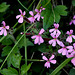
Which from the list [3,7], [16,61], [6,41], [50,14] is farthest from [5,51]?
[50,14]

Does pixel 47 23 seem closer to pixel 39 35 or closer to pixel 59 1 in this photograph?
pixel 39 35

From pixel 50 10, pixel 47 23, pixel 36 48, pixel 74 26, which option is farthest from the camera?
pixel 74 26

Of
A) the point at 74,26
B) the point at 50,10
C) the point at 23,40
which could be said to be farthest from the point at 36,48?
the point at 74,26

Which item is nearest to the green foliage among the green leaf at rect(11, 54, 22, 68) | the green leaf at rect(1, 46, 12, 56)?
the green leaf at rect(11, 54, 22, 68)

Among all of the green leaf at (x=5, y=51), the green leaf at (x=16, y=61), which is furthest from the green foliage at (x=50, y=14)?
the green leaf at (x=5, y=51)

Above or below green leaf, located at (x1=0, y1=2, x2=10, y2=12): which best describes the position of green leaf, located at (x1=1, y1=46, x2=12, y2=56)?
below

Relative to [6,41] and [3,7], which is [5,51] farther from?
[3,7]

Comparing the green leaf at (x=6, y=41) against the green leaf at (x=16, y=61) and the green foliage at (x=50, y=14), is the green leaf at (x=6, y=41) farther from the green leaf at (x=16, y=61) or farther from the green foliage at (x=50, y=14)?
the green foliage at (x=50, y=14)

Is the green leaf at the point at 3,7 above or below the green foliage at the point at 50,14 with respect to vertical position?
above

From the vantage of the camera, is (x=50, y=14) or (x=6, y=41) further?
(x=6, y=41)

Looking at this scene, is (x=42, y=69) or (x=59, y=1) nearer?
(x=42, y=69)

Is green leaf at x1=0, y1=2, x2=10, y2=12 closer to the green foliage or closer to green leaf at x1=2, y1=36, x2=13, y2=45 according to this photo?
green leaf at x1=2, y1=36, x2=13, y2=45
